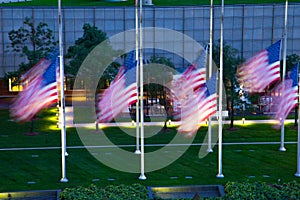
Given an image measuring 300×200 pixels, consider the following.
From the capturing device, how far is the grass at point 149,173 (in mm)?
29250

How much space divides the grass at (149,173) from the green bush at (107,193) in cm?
219

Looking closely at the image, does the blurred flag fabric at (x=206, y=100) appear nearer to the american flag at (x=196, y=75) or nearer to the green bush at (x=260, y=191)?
the american flag at (x=196, y=75)

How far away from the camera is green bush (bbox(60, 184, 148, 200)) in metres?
25.1

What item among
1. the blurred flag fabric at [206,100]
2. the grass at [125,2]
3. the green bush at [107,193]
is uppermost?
the grass at [125,2]

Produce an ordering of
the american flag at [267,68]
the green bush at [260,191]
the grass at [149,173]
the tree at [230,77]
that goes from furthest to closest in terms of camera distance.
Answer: the tree at [230,77]
the american flag at [267,68]
the grass at [149,173]
the green bush at [260,191]

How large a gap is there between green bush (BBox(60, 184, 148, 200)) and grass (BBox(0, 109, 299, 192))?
2191mm

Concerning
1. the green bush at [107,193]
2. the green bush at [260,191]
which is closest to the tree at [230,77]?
the green bush at [260,191]

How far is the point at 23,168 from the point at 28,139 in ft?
24.1

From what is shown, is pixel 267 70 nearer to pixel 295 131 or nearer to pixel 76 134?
pixel 295 131

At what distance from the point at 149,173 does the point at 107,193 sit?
18.0 feet

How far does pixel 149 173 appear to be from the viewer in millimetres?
30672

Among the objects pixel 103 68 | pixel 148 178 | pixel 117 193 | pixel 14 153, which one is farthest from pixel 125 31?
pixel 117 193

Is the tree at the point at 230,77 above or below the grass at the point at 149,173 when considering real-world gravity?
above

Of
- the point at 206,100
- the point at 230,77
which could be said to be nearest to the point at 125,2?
the point at 230,77
